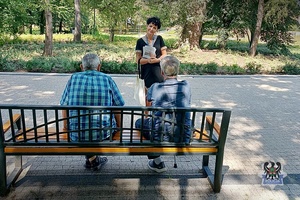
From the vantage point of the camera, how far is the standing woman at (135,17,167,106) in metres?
4.07

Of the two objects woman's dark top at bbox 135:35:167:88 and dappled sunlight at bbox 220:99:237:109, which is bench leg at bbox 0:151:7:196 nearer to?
woman's dark top at bbox 135:35:167:88

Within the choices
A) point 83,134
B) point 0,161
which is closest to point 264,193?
point 83,134

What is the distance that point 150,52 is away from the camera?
409 cm

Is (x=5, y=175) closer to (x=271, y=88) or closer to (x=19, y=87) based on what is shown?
(x=19, y=87)

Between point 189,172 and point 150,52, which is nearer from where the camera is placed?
point 189,172

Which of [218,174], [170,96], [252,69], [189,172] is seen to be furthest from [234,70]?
[170,96]

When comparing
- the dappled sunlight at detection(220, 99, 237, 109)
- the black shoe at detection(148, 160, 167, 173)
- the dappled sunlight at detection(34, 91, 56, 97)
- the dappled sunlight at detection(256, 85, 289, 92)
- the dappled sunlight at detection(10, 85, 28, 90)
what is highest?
the dappled sunlight at detection(256, 85, 289, 92)

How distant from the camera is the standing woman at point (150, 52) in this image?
13.3 ft

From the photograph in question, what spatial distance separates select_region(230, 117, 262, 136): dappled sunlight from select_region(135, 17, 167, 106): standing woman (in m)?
1.69

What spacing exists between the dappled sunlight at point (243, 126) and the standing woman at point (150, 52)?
66.6 inches

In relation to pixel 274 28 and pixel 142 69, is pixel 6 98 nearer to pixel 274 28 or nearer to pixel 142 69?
pixel 142 69

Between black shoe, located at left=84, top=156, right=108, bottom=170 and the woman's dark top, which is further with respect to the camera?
A: the woman's dark top

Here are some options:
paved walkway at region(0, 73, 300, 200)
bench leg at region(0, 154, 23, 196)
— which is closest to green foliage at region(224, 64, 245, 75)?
paved walkway at region(0, 73, 300, 200)

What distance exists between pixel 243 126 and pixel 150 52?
7.53 feet
